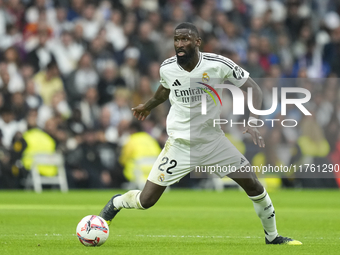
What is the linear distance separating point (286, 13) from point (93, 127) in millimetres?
8069

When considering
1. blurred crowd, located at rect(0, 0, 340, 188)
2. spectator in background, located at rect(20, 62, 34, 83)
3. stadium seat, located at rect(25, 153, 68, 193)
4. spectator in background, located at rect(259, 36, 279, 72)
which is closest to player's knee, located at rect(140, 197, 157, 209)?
blurred crowd, located at rect(0, 0, 340, 188)

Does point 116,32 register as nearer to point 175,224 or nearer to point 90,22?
point 90,22

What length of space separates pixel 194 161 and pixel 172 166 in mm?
267

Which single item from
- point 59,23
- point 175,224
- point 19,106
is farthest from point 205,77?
point 59,23

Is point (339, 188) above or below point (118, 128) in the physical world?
below

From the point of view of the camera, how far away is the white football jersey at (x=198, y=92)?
26.5ft

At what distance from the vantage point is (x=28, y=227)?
1030cm

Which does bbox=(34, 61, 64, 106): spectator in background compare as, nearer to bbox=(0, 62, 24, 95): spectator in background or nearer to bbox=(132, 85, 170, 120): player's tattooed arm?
bbox=(0, 62, 24, 95): spectator in background

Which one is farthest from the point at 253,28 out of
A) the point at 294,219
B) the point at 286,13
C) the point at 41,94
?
the point at 294,219

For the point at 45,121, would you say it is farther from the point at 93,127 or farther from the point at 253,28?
the point at 253,28

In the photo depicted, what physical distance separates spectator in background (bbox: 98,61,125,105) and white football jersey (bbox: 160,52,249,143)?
11498 mm

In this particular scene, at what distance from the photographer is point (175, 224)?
11.1 meters

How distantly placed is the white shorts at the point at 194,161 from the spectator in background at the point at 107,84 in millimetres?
11652

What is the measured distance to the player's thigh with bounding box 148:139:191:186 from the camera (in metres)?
8.02
